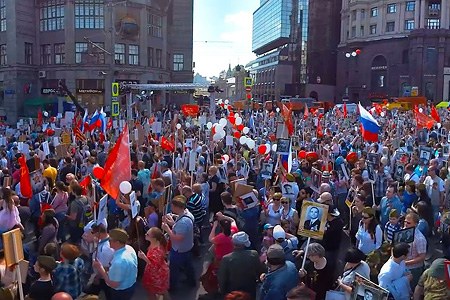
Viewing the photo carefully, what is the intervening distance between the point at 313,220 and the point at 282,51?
3767 inches

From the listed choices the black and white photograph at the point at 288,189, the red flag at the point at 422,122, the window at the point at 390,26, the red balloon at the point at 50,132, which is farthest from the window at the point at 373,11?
the black and white photograph at the point at 288,189

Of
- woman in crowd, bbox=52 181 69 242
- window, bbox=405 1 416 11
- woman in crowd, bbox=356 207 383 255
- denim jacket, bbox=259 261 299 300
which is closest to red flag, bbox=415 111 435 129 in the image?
woman in crowd, bbox=356 207 383 255

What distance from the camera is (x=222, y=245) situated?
7.14 m

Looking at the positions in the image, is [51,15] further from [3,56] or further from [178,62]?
[178,62]

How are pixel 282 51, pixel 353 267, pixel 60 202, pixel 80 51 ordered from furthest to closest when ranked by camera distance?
1. pixel 282 51
2. pixel 80 51
3. pixel 60 202
4. pixel 353 267

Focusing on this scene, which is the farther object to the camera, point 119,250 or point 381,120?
point 381,120

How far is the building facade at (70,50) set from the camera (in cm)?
4781

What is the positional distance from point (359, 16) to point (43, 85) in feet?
143

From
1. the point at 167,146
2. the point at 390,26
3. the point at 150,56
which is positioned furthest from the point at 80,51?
the point at 390,26

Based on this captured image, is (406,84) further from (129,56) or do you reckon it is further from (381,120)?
(381,120)

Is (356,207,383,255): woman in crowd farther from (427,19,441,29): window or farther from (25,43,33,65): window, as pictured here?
(427,19,441,29): window

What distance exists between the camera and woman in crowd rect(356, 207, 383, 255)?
24.1ft

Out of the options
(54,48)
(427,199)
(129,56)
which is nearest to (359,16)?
(129,56)

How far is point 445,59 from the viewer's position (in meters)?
64.2
